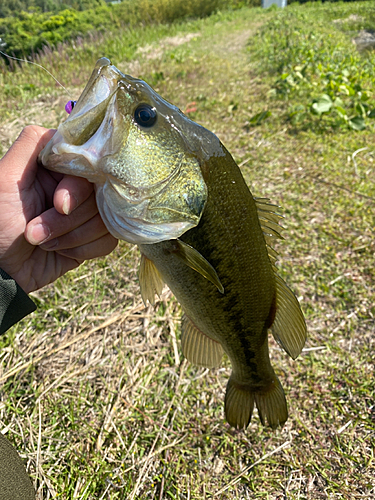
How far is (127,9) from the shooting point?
54.9 feet

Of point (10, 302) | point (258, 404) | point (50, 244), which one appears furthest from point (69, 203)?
point (258, 404)

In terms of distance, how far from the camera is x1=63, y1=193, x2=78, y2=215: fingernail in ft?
3.85

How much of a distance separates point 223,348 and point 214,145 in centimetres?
92

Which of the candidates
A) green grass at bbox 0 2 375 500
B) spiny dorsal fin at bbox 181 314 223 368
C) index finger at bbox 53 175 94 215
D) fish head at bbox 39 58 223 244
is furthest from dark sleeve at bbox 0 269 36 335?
green grass at bbox 0 2 375 500

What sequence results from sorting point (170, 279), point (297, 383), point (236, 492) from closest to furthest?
point (170, 279)
point (236, 492)
point (297, 383)

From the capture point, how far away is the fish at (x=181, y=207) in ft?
3.43

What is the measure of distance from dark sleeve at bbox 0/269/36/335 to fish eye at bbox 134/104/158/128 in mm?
854

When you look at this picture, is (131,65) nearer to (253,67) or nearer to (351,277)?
(253,67)

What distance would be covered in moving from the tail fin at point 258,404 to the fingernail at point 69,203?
1117mm

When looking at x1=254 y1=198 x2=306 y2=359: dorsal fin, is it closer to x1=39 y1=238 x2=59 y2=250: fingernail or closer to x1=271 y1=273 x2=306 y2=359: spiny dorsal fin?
x1=271 y1=273 x2=306 y2=359: spiny dorsal fin

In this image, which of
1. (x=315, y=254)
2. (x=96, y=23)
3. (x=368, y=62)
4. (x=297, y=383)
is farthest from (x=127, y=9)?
(x=297, y=383)

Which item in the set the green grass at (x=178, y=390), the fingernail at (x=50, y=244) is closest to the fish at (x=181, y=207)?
the fingernail at (x=50, y=244)

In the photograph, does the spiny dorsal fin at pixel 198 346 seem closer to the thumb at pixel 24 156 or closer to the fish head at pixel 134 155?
the fish head at pixel 134 155

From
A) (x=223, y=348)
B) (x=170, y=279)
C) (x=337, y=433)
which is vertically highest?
(x=170, y=279)
